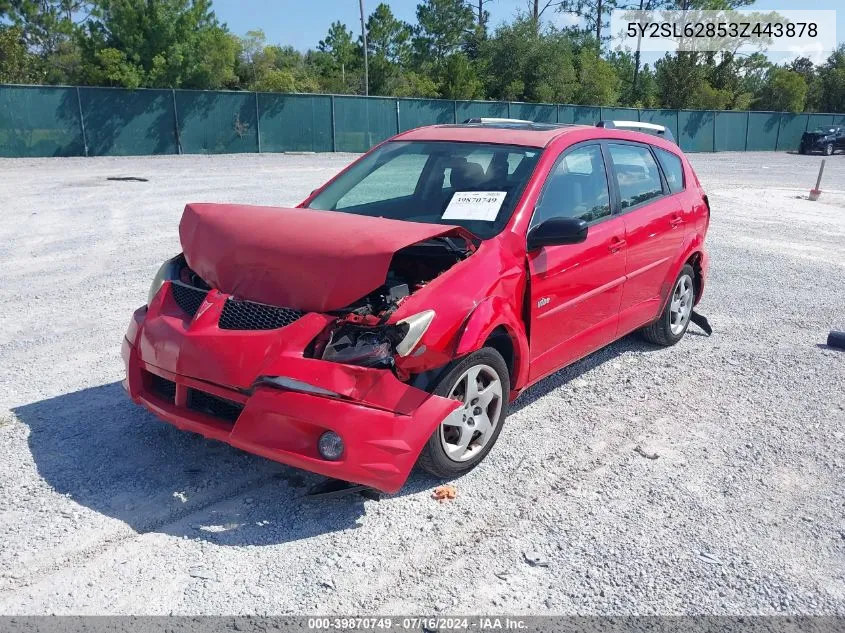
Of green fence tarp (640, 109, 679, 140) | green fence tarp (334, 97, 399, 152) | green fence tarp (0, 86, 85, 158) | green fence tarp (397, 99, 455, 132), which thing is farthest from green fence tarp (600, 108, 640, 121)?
green fence tarp (0, 86, 85, 158)

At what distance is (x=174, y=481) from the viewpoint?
373 cm

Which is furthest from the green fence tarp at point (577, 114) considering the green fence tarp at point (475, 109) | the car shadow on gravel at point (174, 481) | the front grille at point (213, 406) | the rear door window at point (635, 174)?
the front grille at point (213, 406)

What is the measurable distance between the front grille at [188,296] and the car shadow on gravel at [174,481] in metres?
0.79

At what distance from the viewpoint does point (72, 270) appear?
26.8 ft

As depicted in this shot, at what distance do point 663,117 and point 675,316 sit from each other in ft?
129

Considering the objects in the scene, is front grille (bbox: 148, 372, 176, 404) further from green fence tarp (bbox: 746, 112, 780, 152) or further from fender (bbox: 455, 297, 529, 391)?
green fence tarp (bbox: 746, 112, 780, 152)

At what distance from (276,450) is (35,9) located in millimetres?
58696

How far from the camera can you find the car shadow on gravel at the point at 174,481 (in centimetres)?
340

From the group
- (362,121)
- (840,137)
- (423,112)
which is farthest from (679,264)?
(840,137)

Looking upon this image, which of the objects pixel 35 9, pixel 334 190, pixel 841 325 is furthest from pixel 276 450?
pixel 35 9

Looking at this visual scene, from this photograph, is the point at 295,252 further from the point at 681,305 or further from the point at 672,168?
the point at 681,305

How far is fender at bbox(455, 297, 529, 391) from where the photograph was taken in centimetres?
362

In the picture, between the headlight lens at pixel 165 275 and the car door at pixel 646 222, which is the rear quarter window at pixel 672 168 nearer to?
the car door at pixel 646 222

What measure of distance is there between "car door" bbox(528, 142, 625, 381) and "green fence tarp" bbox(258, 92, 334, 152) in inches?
1075
